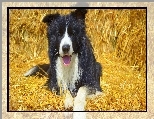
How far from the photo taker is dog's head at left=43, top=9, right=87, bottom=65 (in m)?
12.4

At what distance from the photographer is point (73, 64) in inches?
491

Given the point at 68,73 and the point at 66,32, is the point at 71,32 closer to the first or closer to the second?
the point at 66,32

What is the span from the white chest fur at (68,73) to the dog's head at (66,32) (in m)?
0.04

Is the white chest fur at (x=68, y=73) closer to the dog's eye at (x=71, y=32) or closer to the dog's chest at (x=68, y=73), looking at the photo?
the dog's chest at (x=68, y=73)

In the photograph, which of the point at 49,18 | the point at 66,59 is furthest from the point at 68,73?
the point at 49,18

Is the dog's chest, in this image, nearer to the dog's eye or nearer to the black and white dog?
the black and white dog

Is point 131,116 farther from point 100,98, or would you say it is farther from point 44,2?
point 44,2

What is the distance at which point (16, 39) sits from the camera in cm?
1248

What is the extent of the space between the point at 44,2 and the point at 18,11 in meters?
0.21

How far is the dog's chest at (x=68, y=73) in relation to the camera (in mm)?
12453

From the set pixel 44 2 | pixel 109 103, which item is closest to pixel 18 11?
pixel 44 2

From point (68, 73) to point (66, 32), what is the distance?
33cm

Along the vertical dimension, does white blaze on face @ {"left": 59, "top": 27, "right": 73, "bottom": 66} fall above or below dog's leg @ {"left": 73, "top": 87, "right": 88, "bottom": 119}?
above

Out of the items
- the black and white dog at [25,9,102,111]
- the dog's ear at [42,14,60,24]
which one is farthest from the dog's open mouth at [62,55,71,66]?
the dog's ear at [42,14,60,24]
